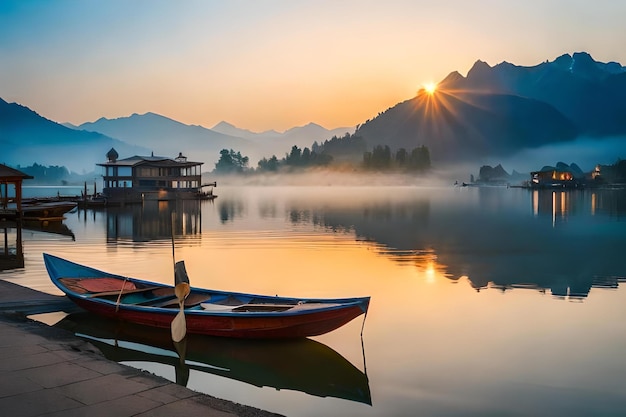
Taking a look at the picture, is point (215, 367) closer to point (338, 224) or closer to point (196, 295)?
point (196, 295)

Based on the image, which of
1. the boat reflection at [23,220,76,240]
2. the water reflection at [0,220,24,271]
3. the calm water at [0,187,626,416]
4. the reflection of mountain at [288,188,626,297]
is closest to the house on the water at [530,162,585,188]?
the reflection of mountain at [288,188,626,297]

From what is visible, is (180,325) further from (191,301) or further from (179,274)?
(191,301)

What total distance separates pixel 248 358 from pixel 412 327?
214 inches

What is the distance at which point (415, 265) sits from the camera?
2827cm

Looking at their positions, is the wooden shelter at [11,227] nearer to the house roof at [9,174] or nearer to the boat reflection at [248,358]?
the house roof at [9,174]

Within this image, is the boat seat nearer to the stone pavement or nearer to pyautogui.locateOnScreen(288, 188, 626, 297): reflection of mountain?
the stone pavement

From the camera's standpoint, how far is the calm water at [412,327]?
38.0 ft

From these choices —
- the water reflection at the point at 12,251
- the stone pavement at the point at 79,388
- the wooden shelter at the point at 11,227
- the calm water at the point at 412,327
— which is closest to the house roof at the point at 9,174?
the wooden shelter at the point at 11,227

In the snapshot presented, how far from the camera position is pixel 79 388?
913 centimetres

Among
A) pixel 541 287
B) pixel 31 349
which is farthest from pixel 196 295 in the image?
pixel 541 287

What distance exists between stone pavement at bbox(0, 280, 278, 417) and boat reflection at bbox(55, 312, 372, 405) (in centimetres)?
191

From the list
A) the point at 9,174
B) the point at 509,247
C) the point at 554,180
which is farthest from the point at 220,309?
the point at 554,180

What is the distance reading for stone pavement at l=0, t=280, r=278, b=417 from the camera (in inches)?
327

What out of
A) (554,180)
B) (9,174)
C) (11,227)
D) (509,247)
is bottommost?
(509,247)
